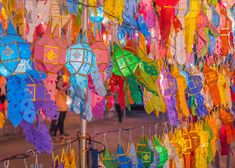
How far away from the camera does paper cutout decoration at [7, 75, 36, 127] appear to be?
1023 mm

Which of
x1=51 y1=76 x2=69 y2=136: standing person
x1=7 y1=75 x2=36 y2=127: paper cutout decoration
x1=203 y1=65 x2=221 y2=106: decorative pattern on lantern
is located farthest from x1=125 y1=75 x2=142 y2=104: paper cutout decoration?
x1=51 y1=76 x2=69 y2=136: standing person

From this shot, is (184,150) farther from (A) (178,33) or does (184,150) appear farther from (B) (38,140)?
(B) (38,140)

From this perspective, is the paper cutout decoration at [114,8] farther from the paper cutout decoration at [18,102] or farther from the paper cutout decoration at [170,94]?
the paper cutout decoration at [18,102]

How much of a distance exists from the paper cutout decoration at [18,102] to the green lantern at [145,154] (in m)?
0.91

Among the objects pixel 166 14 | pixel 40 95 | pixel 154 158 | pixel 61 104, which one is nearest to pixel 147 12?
pixel 166 14

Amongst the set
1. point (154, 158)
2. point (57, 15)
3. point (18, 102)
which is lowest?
point (154, 158)

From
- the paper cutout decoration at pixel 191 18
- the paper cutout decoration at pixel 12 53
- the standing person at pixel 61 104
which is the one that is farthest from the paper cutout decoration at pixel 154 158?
the standing person at pixel 61 104

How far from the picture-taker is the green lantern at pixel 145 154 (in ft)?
6.01

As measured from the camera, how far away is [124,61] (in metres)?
1.44

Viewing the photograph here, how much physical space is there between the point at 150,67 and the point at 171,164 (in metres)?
0.80

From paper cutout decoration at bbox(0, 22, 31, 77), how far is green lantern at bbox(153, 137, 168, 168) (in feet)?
3.53

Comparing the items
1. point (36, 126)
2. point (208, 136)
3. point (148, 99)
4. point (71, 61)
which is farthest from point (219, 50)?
point (36, 126)

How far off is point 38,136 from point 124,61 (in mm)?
491

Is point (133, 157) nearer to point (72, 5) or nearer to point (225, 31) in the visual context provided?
point (72, 5)
